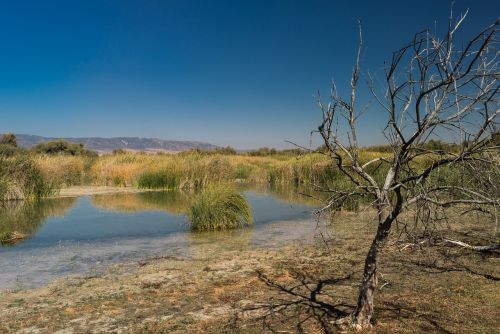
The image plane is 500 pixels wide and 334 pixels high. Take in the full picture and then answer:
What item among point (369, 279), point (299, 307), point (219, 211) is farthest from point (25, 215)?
point (369, 279)

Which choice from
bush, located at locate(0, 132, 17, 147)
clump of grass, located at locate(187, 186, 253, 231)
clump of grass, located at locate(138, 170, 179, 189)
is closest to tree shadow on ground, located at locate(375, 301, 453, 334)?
clump of grass, located at locate(187, 186, 253, 231)

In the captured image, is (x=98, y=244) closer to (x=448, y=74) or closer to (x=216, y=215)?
(x=216, y=215)

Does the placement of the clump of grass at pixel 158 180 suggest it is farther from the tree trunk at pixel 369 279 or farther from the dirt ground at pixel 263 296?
the tree trunk at pixel 369 279

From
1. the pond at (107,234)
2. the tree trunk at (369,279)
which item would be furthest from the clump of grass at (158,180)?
the tree trunk at (369,279)

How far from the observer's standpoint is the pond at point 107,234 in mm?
7984

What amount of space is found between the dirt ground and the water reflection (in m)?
4.25

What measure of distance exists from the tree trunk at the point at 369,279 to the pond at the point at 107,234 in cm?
76

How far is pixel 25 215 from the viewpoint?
45.6 ft

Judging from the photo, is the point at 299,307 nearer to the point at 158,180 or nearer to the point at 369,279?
the point at 369,279

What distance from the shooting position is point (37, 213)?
567 inches

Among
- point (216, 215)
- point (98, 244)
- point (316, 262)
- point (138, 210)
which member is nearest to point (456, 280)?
point (316, 262)

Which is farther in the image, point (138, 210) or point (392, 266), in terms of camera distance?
point (138, 210)

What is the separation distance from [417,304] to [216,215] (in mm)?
6606

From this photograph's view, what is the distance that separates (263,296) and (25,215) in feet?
35.2
